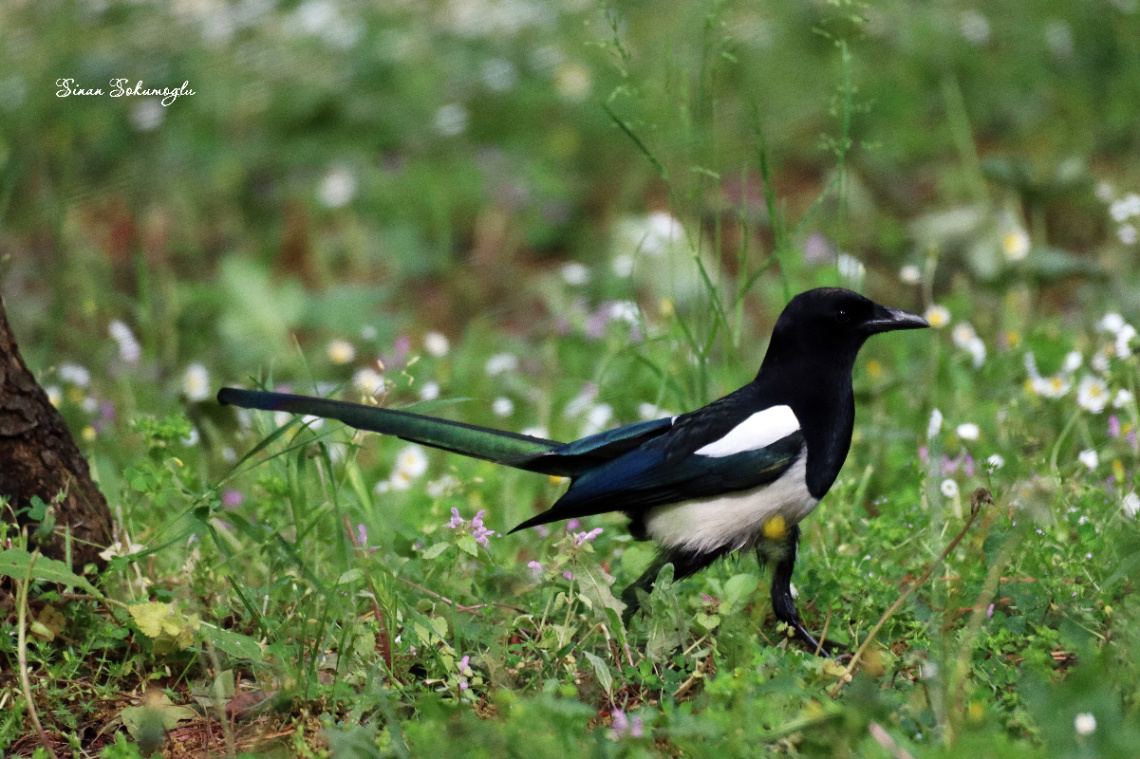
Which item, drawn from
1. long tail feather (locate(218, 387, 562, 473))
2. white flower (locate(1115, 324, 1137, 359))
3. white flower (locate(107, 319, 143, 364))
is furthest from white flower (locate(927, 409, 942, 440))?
white flower (locate(107, 319, 143, 364))

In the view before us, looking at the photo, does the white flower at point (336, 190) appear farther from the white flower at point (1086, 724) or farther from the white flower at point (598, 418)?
the white flower at point (1086, 724)

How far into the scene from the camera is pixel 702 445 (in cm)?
248

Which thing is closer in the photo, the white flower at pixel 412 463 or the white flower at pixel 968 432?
the white flower at pixel 968 432

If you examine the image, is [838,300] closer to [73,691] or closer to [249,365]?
[73,691]

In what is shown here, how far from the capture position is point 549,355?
4227 millimetres

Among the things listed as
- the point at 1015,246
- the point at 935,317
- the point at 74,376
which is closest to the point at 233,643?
the point at 74,376

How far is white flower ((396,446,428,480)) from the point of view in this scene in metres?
3.63

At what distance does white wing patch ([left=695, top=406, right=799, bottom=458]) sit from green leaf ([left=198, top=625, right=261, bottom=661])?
0.91 m

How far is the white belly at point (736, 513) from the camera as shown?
2.43 m

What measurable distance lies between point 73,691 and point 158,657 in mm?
156

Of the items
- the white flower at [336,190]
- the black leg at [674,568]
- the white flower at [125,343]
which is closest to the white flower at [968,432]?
the black leg at [674,568]

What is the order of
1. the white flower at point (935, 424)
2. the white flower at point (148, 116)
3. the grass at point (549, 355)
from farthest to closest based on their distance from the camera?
1. the white flower at point (148, 116)
2. the white flower at point (935, 424)
3. the grass at point (549, 355)

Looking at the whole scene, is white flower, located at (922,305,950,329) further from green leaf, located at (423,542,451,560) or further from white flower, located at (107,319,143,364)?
white flower, located at (107,319,143,364)

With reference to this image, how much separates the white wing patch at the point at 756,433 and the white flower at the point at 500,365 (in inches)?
76.3
